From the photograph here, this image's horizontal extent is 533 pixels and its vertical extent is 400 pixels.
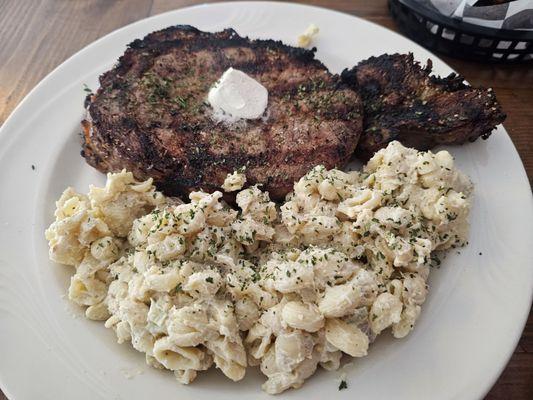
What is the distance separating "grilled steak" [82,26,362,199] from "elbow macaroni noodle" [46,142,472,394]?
0.12m

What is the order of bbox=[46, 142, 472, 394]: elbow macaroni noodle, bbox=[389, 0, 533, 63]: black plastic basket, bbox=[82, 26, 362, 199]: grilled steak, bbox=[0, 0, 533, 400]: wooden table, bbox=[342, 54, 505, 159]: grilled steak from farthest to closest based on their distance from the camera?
1. bbox=[0, 0, 533, 400]: wooden table
2. bbox=[389, 0, 533, 63]: black plastic basket
3. bbox=[342, 54, 505, 159]: grilled steak
4. bbox=[82, 26, 362, 199]: grilled steak
5. bbox=[46, 142, 472, 394]: elbow macaroni noodle

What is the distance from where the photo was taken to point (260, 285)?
168 centimetres

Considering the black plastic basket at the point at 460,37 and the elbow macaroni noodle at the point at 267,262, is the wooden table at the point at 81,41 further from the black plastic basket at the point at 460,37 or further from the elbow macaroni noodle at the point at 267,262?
the elbow macaroni noodle at the point at 267,262

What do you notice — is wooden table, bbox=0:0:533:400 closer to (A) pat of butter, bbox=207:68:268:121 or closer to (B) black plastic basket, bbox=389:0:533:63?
(B) black plastic basket, bbox=389:0:533:63

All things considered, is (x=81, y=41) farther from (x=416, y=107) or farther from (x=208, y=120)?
(x=416, y=107)

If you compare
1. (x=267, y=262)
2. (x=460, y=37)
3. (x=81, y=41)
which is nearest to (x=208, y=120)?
(x=267, y=262)

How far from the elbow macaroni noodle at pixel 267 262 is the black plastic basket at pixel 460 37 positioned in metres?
1.21

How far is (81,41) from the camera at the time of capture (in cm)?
319

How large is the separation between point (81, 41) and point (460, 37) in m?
2.52

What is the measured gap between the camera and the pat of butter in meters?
2.16

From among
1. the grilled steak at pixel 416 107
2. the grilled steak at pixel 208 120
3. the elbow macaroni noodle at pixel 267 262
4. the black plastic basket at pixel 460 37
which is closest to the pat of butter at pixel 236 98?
the grilled steak at pixel 208 120

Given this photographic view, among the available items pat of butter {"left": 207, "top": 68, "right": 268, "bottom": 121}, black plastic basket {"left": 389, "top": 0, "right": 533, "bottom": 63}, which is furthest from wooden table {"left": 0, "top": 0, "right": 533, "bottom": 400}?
pat of butter {"left": 207, "top": 68, "right": 268, "bottom": 121}

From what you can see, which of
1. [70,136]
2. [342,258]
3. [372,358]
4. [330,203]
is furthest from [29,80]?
[372,358]

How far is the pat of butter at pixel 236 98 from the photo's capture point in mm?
2158
